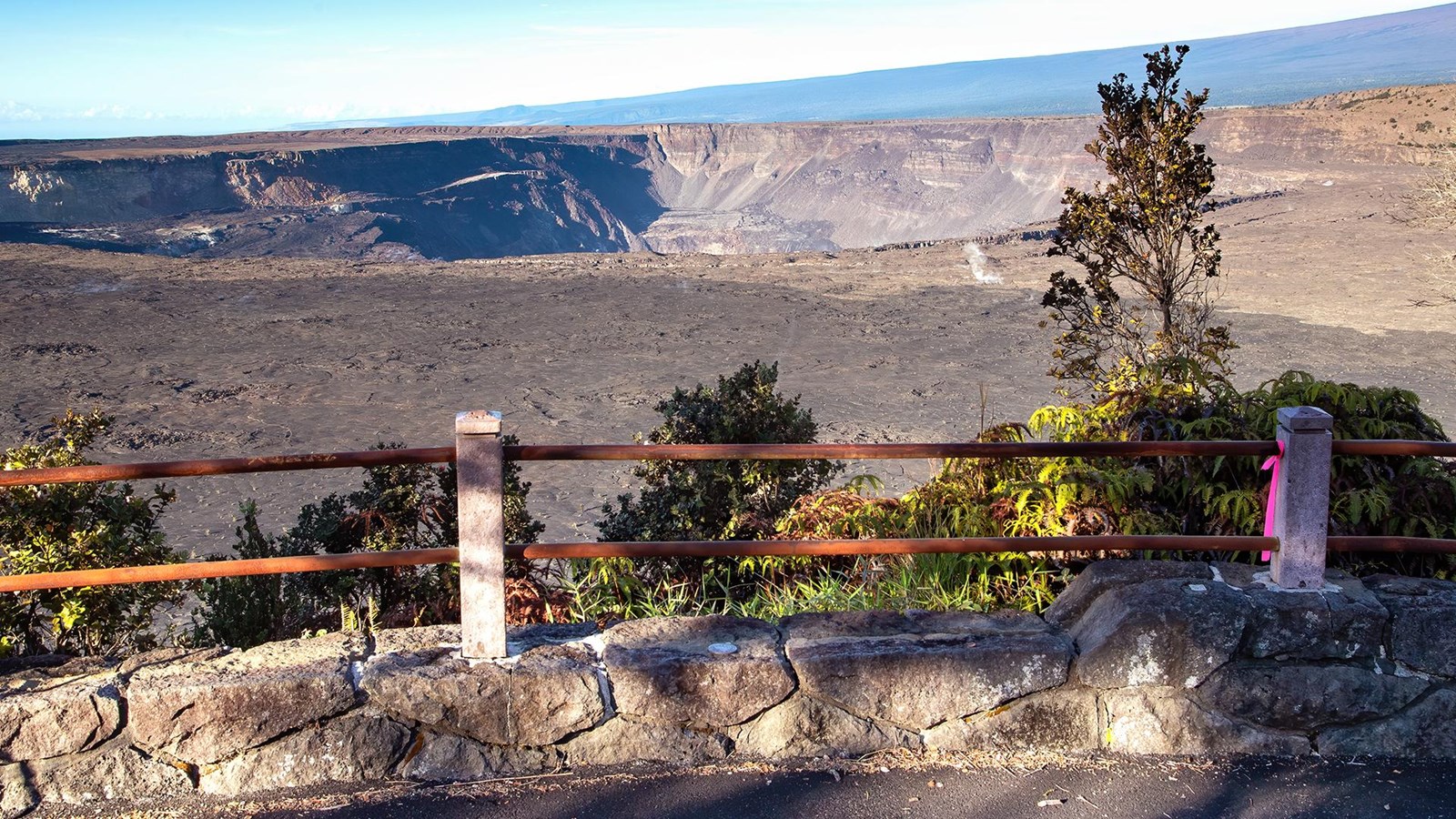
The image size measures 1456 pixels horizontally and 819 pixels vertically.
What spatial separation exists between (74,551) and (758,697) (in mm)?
2938

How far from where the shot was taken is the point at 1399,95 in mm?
49719

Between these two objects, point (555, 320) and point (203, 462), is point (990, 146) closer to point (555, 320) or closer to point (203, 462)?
point (555, 320)

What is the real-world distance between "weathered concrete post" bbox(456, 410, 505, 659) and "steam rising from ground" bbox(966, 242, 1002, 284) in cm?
2880

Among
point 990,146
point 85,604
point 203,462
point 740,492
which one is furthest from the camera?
point 990,146

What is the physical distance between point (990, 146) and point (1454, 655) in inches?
3130

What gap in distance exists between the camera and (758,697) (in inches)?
133

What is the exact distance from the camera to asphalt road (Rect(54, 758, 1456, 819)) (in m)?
3.08

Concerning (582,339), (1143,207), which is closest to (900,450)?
(1143,207)

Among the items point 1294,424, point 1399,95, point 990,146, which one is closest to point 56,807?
point 1294,424

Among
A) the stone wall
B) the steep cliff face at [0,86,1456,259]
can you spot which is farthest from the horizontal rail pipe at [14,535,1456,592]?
the steep cliff face at [0,86,1456,259]

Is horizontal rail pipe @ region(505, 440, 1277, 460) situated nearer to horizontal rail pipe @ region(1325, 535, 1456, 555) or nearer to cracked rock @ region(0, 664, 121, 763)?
horizontal rail pipe @ region(1325, 535, 1456, 555)

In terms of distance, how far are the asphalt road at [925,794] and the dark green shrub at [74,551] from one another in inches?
66.3

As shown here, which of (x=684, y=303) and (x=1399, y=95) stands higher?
(x=1399, y=95)

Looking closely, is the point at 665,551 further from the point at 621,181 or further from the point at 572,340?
the point at 621,181
